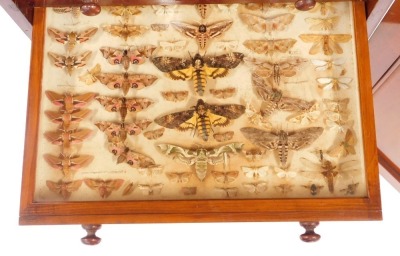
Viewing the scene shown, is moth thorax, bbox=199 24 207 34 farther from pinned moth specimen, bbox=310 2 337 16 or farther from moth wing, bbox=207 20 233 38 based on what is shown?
pinned moth specimen, bbox=310 2 337 16

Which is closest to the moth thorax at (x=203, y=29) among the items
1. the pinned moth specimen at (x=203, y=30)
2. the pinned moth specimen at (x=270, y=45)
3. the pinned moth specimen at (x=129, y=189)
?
the pinned moth specimen at (x=203, y=30)

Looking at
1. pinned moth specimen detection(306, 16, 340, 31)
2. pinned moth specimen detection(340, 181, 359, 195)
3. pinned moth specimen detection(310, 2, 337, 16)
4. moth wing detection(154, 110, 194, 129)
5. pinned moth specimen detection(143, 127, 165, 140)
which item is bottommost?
pinned moth specimen detection(340, 181, 359, 195)

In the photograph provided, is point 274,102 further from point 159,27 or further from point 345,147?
point 159,27

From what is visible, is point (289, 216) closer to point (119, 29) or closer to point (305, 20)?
point (305, 20)

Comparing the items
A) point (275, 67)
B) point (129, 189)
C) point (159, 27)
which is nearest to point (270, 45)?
point (275, 67)

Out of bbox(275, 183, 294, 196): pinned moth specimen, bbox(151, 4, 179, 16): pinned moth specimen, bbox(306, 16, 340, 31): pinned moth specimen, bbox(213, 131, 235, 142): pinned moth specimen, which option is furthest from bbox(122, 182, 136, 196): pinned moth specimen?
bbox(306, 16, 340, 31): pinned moth specimen
